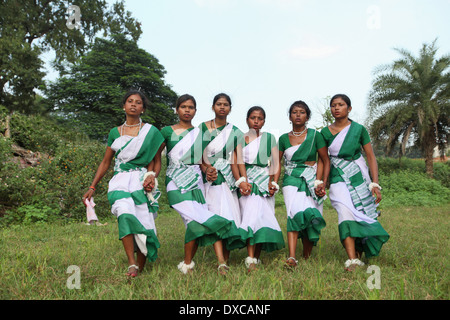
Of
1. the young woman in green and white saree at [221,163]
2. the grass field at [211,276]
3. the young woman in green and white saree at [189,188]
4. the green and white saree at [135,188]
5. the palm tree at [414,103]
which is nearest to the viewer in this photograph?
the grass field at [211,276]

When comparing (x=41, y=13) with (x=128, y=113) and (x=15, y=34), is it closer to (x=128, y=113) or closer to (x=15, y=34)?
(x=15, y=34)

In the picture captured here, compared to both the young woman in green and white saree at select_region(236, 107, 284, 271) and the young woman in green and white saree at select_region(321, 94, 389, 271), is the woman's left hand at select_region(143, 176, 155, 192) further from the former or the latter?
the young woman in green and white saree at select_region(321, 94, 389, 271)

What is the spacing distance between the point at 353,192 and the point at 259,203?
113cm

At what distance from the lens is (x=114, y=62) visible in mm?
21922

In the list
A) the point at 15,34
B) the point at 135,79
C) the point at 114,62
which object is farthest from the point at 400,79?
the point at 15,34

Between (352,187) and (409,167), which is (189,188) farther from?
(409,167)

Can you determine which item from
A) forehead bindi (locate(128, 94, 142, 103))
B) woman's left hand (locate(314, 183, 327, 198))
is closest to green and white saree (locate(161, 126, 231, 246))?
forehead bindi (locate(128, 94, 142, 103))

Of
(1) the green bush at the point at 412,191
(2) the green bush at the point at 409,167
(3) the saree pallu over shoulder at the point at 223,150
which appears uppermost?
(3) the saree pallu over shoulder at the point at 223,150

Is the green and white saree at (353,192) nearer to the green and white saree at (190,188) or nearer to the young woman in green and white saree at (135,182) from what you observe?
the green and white saree at (190,188)

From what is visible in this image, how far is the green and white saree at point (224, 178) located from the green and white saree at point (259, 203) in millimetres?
129

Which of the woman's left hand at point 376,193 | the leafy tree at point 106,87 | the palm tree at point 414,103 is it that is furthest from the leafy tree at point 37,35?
the woman's left hand at point 376,193

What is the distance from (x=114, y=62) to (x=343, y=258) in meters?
21.0

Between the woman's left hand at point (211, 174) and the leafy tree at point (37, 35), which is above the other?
the leafy tree at point (37, 35)

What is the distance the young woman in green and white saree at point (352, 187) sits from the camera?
3910mm
